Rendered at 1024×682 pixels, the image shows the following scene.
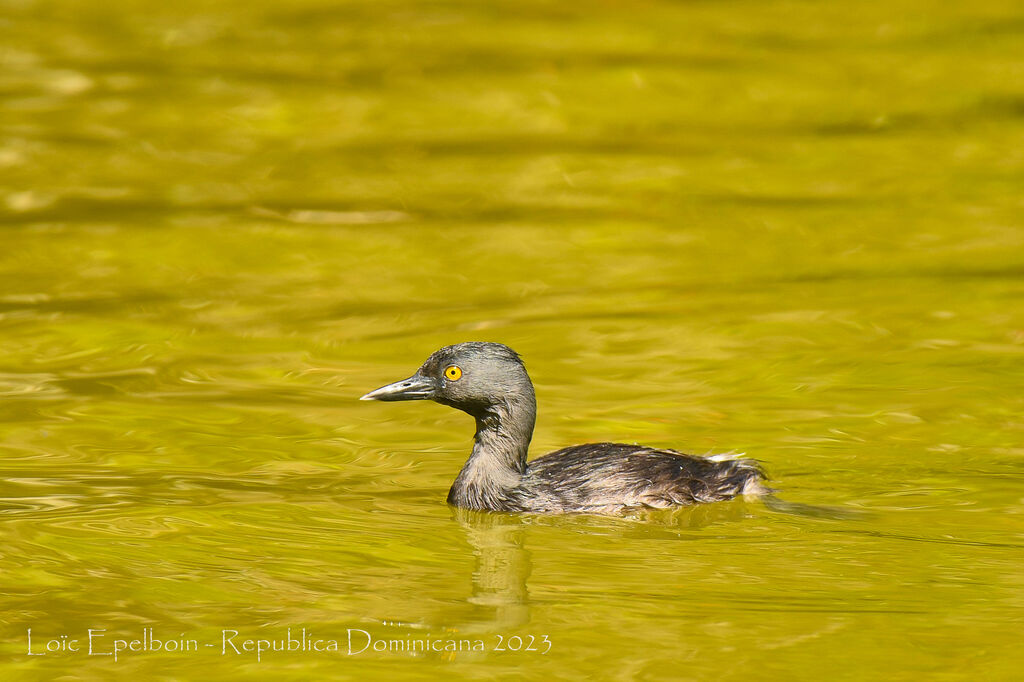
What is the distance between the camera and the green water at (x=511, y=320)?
688 centimetres

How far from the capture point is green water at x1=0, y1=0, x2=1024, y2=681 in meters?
6.88

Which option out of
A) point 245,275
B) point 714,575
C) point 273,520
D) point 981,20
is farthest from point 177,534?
point 981,20

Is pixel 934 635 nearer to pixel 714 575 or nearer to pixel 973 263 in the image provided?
pixel 714 575

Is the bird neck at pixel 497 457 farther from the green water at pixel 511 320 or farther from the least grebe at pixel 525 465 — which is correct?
the green water at pixel 511 320

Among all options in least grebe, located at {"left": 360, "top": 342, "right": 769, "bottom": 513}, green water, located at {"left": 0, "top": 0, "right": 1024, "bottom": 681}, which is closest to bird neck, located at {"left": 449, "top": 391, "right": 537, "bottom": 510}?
least grebe, located at {"left": 360, "top": 342, "right": 769, "bottom": 513}

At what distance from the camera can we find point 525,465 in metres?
8.45

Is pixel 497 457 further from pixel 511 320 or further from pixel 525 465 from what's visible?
pixel 511 320

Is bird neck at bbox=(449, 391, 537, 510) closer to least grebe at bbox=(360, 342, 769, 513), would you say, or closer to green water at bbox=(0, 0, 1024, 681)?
least grebe at bbox=(360, 342, 769, 513)

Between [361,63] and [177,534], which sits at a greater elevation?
[361,63]

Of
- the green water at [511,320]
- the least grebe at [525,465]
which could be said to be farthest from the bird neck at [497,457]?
the green water at [511,320]

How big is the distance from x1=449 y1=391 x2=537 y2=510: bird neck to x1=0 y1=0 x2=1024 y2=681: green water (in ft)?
0.62

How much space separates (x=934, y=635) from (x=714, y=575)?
1.01 m

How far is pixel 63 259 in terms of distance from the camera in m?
13.3

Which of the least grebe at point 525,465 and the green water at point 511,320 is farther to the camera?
the least grebe at point 525,465
